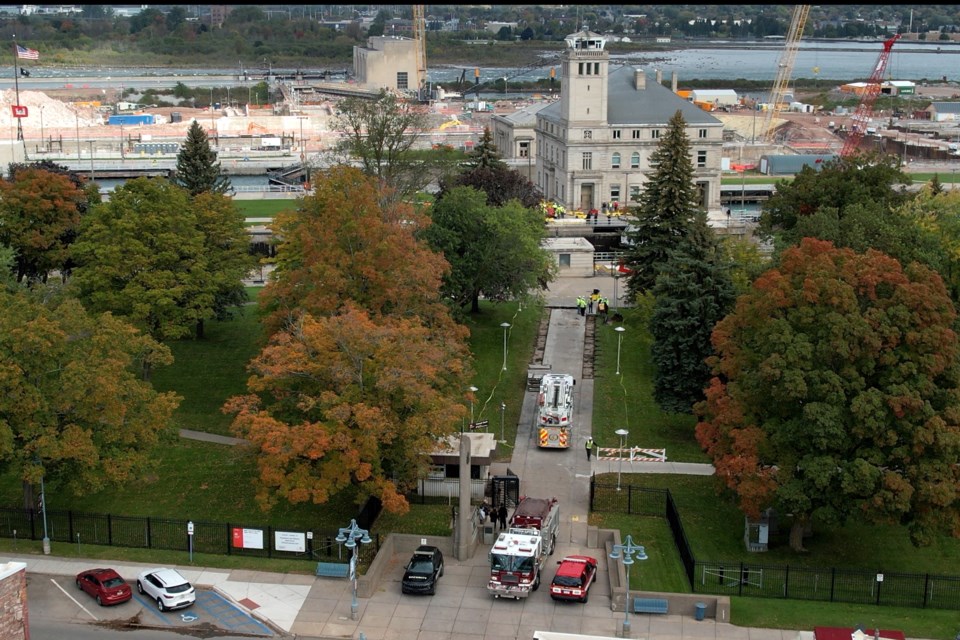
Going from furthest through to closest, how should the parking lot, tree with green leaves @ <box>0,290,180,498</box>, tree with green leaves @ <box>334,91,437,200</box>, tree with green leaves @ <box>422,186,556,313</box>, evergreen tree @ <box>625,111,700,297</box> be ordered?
tree with green leaves @ <box>334,91,437,200</box> → evergreen tree @ <box>625,111,700,297</box> → tree with green leaves @ <box>422,186,556,313</box> → tree with green leaves @ <box>0,290,180,498</box> → the parking lot

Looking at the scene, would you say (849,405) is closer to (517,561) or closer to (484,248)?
(517,561)

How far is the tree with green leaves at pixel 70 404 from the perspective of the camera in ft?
111

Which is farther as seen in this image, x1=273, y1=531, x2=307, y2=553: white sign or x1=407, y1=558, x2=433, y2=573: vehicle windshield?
x1=273, y1=531, x2=307, y2=553: white sign

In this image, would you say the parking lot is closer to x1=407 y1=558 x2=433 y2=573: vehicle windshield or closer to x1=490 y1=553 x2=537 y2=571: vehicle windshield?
x1=407 y1=558 x2=433 y2=573: vehicle windshield

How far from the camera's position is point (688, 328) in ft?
148

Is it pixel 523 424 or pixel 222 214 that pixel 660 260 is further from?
pixel 222 214

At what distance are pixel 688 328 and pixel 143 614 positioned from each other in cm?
2257

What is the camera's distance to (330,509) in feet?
124

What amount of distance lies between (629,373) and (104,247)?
2169 cm

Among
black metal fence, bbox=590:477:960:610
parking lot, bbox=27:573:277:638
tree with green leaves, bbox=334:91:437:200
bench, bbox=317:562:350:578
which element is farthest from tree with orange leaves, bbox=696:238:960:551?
tree with green leaves, bbox=334:91:437:200

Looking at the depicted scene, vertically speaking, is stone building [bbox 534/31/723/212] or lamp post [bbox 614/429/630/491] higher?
stone building [bbox 534/31/723/212]

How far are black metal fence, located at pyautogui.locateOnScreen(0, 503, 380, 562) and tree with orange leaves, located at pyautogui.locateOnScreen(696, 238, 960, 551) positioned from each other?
11.0 metres

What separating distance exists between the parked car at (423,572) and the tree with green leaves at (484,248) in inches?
883

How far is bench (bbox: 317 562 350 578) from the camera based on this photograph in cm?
3244
